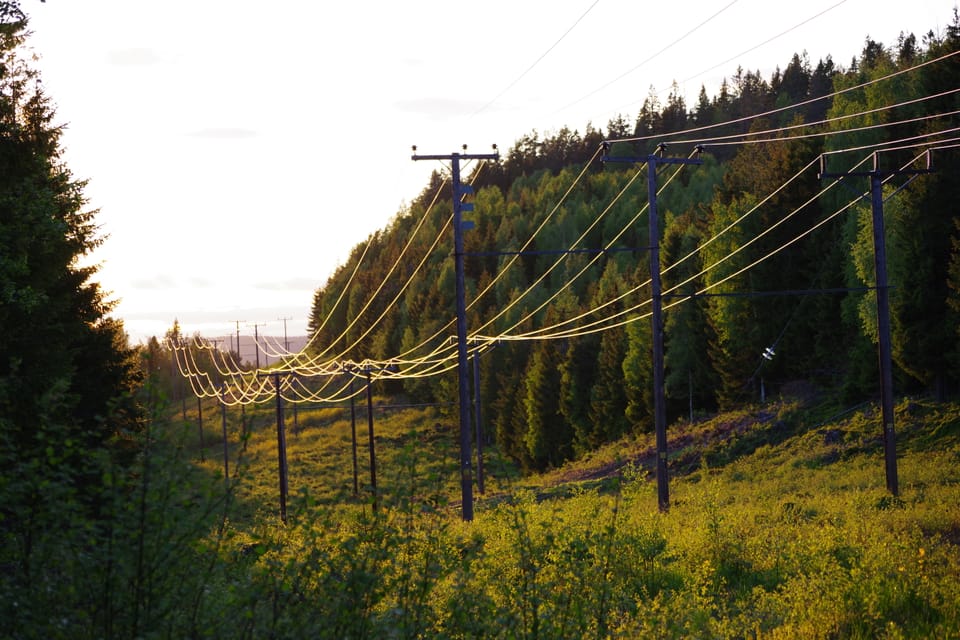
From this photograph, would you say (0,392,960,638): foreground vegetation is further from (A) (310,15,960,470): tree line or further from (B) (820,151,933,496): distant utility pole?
(A) (310,15,960,470): tree line

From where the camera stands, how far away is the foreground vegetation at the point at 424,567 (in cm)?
546

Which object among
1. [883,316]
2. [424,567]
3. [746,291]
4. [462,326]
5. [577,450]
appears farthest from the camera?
[577,450]

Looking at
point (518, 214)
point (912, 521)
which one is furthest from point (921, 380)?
point (518, 214)

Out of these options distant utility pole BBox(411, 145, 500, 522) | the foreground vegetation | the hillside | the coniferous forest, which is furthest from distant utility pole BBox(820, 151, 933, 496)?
distant utility pole BBox(411, 145, 500, 522)

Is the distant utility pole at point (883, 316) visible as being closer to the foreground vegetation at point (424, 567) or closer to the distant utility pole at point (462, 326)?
the foreground vegetation at point (424, 567)

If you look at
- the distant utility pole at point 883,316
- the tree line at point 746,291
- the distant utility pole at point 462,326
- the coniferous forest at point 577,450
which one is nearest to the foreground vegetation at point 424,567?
the coniferous forest at point 577,450

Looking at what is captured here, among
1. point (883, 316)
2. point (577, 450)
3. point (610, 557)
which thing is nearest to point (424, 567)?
point (610, 557)

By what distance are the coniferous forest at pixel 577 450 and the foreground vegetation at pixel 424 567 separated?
3 cm

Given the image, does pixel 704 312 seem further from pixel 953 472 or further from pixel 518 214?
pixel 518 214

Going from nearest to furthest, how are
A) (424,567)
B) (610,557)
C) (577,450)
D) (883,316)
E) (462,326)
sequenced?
(424,567) → (610,557) → (883,316) → (462,326) → (577,450)

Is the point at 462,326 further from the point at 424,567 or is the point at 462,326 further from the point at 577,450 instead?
the point at 577,450

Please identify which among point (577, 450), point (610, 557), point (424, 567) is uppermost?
point (424, 567)

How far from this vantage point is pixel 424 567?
6.25 m

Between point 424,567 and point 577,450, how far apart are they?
186ft
